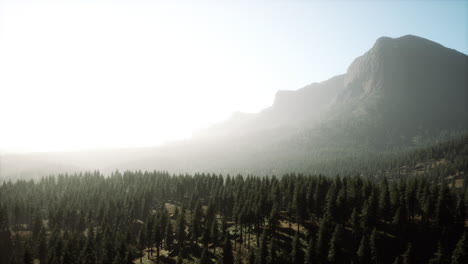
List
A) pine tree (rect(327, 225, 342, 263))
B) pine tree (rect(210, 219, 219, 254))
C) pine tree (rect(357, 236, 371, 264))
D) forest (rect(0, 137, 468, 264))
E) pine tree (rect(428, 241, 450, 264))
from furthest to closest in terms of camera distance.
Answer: pine tree (rect(210, 219, 219, 254)) → forest (rect(0, 137, 468, 264)) → pine tree (rect(327, 225, 342, 263)) → pine tree (rect(357, 236, 371, 264)) → pine tree (rect(428, 241, 450, 264))

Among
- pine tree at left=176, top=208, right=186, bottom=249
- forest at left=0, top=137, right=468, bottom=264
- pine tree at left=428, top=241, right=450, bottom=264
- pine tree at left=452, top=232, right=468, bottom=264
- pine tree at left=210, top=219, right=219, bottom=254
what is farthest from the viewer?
pine tree at left=176, top=208, right=186, bottom=249

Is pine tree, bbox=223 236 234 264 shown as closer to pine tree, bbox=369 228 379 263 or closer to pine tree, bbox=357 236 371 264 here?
pine tree, bbox=357 236 371 264

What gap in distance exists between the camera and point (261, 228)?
3718 inches

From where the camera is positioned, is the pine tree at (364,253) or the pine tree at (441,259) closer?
the pine tree at (441,259)

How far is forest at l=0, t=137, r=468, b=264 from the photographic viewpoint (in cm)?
7281

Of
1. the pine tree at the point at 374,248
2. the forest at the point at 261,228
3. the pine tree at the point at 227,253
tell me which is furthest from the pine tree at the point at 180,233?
the pine tree at the point at 374,248

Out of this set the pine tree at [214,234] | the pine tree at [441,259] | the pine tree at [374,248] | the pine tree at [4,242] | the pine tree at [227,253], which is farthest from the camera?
the pine tree at [4,242]

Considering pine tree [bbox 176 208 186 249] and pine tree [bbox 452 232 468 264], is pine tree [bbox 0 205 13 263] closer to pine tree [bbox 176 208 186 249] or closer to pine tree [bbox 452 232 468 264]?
pine tree [bbox 176 208 186 249]

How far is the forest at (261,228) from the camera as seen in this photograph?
72.8m

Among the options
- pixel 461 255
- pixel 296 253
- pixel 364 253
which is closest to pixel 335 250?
pixel 364 253

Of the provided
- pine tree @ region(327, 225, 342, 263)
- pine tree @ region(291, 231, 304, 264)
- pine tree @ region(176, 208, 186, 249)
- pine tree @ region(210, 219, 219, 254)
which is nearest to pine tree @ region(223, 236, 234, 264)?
pine tree @ region(210, 219, 219, 254)

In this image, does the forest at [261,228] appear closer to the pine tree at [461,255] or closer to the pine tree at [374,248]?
the pine tree at [374,248]

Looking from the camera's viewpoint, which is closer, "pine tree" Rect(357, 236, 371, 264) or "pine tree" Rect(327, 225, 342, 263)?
"pine tree" Rect(357, 236, 371, 264)

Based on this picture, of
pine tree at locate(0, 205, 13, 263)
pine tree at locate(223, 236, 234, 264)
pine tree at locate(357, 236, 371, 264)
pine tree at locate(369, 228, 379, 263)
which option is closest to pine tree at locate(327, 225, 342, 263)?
pine tree at locate(357, 236, 371, 264)
